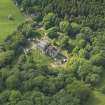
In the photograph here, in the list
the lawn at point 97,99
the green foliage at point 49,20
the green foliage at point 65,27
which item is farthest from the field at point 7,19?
the lawn at point 97,99

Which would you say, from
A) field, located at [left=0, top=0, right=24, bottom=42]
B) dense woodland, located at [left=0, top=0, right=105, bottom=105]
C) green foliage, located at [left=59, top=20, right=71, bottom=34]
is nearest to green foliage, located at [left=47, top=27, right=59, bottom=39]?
dense woodland, located at [left=0, top=0, right=105, bottom=105]

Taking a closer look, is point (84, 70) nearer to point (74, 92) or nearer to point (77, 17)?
point (74, 92)

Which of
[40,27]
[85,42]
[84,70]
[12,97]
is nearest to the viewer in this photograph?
[12,97]

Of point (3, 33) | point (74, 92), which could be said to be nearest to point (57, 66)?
point (74, 92)

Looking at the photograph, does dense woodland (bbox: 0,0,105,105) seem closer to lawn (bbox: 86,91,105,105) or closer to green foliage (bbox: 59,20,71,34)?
green foliage (bbox: 59,20,71,34)

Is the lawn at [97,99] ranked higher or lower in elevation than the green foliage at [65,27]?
lower

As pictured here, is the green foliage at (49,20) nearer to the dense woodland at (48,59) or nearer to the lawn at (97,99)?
the dense woodland at (48,59)

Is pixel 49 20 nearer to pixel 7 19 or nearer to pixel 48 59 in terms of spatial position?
pixel 7 19
